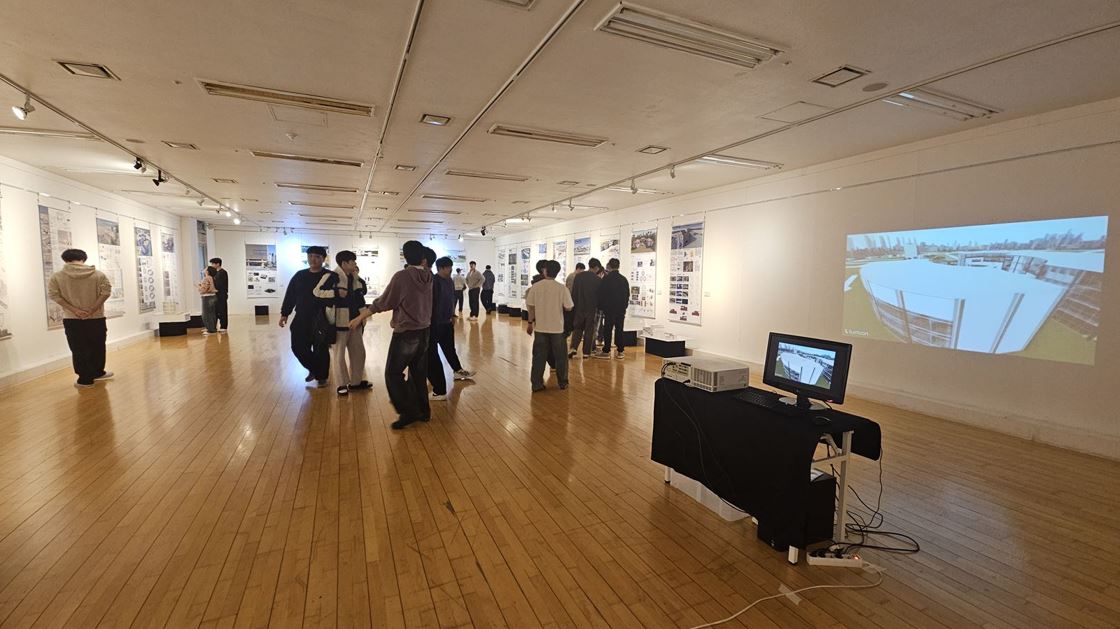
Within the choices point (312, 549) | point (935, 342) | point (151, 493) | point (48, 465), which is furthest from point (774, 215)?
point (48, 465)

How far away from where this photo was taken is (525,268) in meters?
17.3

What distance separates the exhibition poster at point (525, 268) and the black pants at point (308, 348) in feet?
35.3

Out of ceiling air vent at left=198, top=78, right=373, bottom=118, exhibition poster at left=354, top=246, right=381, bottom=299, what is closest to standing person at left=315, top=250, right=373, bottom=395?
ceiling air vent at left=198, top=78, right=373, bottom=118

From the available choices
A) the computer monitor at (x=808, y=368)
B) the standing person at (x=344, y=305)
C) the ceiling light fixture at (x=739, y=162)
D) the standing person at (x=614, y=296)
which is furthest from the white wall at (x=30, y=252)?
the ceiling light fixture at (x=739, y=162)

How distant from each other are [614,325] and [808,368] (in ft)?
20.0

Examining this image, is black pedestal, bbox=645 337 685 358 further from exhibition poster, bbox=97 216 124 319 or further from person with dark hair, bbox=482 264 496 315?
exhibition poster, bbox=97 216 124 319

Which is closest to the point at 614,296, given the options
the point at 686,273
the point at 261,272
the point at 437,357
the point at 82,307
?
the point at 686,273

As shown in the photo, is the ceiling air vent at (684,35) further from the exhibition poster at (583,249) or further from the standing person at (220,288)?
the standing person at (220,288)

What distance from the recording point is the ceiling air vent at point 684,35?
2910 millimetres

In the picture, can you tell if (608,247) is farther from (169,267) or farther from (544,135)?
(169,267)

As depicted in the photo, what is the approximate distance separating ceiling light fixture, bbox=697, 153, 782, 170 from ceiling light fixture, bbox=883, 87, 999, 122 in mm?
2150

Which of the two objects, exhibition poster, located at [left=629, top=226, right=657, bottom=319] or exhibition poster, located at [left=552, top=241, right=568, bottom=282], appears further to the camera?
exhibition poster, located at [left=552, top=241, right=568, bottom=282]

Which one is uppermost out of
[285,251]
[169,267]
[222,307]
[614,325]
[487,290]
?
[285,251]

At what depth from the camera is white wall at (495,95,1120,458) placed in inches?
168
